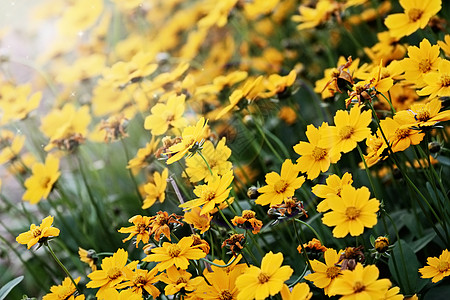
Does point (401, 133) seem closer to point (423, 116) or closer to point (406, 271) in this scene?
point (423, 116)

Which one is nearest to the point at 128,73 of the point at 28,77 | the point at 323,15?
the point at 323,15

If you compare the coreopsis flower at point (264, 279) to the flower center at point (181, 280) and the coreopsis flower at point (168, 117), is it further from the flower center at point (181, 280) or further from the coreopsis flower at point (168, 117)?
the coreopsis flower at point (168, 117)

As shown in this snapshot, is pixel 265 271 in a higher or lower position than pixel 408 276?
higher

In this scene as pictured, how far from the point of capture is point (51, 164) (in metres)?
1.18

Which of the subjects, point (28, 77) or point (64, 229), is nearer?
point (64, 229)

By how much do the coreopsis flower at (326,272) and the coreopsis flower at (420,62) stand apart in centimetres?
32

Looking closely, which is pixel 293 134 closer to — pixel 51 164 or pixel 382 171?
pixel 382 171

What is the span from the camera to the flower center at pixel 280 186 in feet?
2.65

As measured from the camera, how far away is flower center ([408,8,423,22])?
995 mm

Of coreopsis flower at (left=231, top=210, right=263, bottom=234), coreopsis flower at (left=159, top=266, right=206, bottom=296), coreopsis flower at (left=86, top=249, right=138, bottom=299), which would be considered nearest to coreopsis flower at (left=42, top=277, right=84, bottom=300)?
coreopsis flower at (left=86, top=249, right=138, bottom=299)

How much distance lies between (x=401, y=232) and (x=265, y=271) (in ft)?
1.54

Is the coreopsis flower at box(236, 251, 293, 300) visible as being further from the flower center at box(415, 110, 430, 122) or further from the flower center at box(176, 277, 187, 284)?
the flower center at box(415, 110, 430, 122)

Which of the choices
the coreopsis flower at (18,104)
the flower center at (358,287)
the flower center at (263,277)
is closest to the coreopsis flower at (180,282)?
the flower center at (263,277)

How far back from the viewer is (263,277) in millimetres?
677
